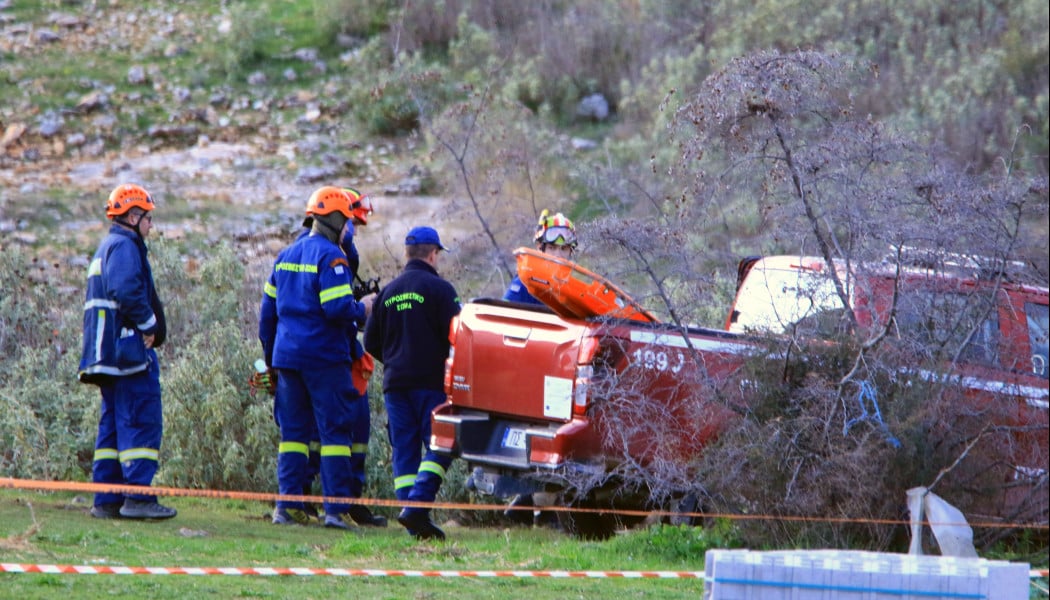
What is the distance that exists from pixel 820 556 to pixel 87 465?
751 cm

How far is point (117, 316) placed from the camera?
27.1 feet

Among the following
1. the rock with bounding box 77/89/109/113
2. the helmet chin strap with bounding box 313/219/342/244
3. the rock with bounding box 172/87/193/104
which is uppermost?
the rock with bounding box 172/87/193/104

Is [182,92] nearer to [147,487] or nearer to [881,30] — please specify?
[881,30]

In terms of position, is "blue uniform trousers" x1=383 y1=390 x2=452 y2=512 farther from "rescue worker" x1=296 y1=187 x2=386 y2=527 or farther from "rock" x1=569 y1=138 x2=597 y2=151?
"rock" x1=569 y1=138 x2=597 y2=151

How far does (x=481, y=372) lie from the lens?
848 centimetres

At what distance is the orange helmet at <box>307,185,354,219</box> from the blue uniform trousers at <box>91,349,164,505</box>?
1.35 metres

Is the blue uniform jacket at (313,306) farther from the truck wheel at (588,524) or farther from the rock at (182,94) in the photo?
the rock at (182,94)

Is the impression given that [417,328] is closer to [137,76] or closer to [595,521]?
[595,521]

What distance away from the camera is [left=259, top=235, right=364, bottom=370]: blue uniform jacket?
8.41m

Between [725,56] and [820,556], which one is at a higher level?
[725,56]

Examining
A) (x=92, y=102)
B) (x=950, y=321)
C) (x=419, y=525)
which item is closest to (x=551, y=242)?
(x=419, y=525)

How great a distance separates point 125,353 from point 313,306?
1169mm

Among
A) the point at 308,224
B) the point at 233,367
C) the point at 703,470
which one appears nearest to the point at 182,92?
the point at 233,367

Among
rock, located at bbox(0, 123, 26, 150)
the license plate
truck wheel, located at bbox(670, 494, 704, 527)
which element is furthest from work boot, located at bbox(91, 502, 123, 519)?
rock, located at bbox(0, 123, 26, 150)
